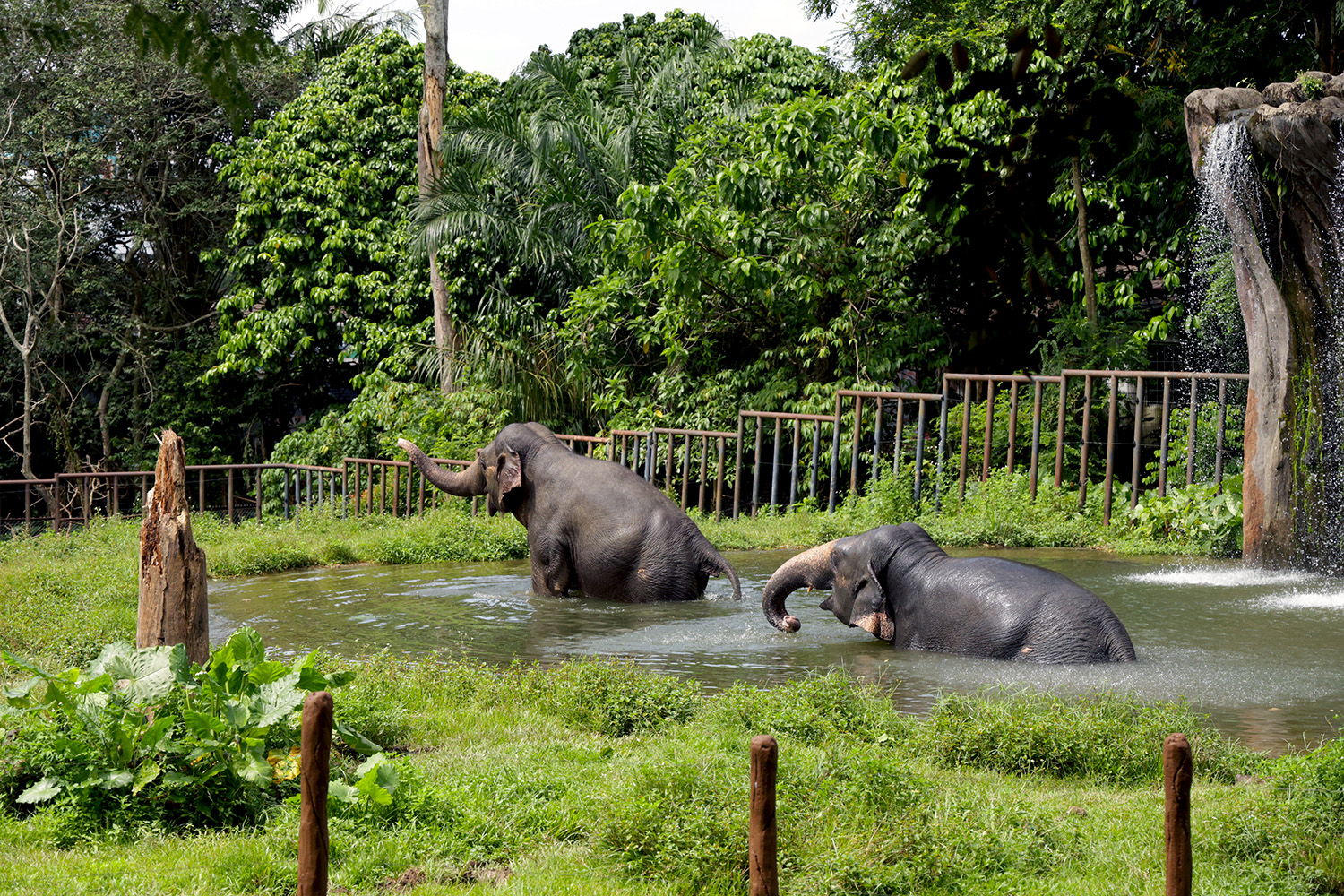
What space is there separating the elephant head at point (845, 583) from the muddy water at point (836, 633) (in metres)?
0.13

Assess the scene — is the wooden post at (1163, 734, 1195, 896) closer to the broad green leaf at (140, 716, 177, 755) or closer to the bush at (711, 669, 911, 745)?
the bush at (711, 669, 911, 745)

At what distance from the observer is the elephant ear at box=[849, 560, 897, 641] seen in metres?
7.59

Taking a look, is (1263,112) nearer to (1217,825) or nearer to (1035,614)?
(1035,614)

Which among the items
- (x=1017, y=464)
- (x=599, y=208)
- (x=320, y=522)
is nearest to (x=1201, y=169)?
(x=1017, y=464)

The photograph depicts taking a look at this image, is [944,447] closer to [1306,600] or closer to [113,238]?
[1306,600]

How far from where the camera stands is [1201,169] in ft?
34.4

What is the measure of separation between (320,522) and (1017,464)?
7679 millimetres

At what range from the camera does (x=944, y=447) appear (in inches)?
585

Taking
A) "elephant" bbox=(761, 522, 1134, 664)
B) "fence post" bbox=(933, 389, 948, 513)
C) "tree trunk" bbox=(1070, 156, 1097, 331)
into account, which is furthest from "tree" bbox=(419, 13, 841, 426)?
"elephant" bbox=(761, 522, 1134, 664)

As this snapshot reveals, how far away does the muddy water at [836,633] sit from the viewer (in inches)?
253

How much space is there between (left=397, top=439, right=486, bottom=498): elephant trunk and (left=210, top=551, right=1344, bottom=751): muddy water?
71 centimetres

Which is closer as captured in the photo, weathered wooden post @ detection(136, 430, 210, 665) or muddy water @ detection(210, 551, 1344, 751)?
weathered wooden post @ detection(136, 430, 210, 665)

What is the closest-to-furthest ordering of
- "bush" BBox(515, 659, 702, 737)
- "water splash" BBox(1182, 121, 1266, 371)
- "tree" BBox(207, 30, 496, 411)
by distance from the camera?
"bush" BBox(515, 659, 702, 737), "water splash" BBox(1182, 121, 1266, 371), "tree" BBox(207, 30, 496, 411)

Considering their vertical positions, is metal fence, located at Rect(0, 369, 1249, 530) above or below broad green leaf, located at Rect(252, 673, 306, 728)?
above
